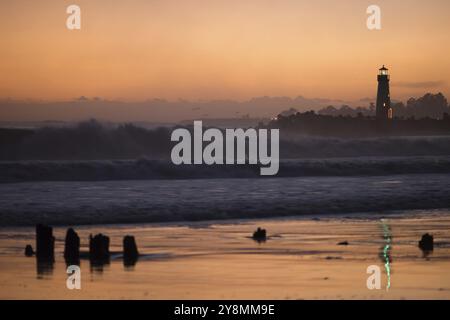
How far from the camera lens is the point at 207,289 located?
12359 millimetres

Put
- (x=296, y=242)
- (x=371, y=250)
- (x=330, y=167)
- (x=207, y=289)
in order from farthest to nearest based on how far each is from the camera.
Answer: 1. (x=330, y=167)
2. (x=296, y=242)
3. (x=371, y=250)
4. (x=207, y=289)

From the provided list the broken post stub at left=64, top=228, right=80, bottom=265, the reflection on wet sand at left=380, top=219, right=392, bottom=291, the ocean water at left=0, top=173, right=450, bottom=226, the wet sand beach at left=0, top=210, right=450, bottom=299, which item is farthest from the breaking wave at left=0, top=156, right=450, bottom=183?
the broken post stub at left=64, top=228, right=80, bottom=265

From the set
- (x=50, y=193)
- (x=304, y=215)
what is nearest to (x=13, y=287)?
(x=304, y=215)

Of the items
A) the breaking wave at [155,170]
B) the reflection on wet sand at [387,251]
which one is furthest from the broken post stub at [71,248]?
the breaking wave at [155,170]

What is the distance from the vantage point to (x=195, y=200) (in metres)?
28.2

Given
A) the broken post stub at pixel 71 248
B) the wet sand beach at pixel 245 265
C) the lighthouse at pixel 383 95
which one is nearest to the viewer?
the wet sand beach at pixel 245 265

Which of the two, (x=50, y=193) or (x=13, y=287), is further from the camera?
(x=50, y=193)

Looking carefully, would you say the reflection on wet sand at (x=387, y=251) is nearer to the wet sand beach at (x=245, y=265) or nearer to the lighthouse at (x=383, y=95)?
the wet sand beach at (x=245, y=265)

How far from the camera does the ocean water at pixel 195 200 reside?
23.5 metres

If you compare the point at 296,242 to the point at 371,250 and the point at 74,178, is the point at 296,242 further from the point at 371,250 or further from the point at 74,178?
the point at 74,178

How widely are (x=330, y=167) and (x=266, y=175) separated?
5814 millimetres

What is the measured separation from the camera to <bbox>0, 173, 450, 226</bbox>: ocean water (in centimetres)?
2348

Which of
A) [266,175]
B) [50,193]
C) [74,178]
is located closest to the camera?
[50,193]

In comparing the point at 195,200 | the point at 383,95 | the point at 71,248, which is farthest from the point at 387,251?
the point at 383,95
